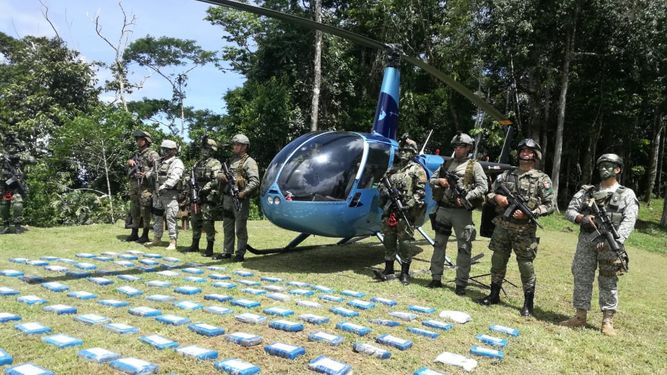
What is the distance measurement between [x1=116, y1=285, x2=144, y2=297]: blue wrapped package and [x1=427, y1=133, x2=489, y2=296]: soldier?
3.59m

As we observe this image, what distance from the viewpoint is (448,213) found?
245 inches

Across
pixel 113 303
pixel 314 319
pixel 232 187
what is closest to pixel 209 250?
pixel 232 187

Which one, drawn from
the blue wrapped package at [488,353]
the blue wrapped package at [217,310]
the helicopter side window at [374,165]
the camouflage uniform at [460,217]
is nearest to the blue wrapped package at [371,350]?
the blue wrapped package at [488,353]

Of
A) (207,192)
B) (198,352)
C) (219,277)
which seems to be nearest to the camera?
(198,352)

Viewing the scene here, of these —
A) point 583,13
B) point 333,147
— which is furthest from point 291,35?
point 333,147

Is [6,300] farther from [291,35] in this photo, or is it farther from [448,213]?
[291,35]

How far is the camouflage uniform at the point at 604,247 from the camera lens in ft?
15.4

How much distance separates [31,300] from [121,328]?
1479 millimetres

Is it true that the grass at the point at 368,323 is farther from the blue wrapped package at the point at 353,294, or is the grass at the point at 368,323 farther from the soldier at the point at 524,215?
the soldier at the point at 524,215

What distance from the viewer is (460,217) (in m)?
6.14

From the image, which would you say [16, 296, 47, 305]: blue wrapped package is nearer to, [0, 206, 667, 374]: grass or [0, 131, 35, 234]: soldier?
[0, 206, 667, 374]: grass

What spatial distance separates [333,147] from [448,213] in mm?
1896

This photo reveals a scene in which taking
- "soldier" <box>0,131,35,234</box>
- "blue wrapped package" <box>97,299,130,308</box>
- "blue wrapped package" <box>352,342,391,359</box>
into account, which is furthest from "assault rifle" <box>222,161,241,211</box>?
"soldier" <box>0,131,35,234</box>

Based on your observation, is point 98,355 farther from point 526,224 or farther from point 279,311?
point 526,224
